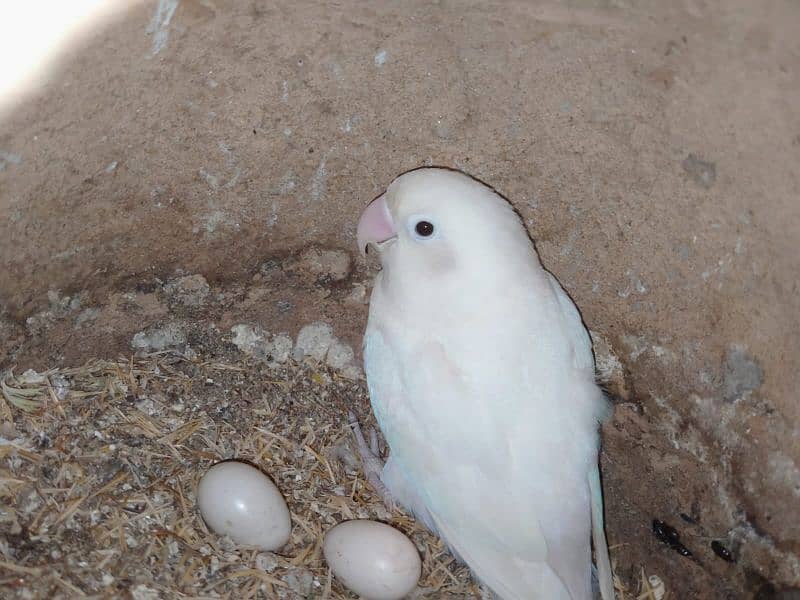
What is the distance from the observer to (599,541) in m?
2.28

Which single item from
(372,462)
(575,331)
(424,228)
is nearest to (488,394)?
(575,331)

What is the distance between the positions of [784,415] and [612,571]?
0.84 meters

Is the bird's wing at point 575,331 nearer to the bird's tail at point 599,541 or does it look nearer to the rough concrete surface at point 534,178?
the rough concrete surface at point 534,178

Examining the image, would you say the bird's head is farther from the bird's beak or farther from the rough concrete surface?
the rough concrete surface

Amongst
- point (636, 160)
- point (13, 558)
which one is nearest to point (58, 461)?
point (13, 558)

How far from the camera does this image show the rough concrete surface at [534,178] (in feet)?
6.95

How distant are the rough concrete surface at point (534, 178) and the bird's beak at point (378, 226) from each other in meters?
0.40

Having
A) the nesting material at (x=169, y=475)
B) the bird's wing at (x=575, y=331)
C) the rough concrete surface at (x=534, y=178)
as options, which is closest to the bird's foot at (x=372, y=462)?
the nesting material at (x=169, y=475)

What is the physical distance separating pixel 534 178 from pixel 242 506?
146 cm

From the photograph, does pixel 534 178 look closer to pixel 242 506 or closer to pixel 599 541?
pixel 599 541

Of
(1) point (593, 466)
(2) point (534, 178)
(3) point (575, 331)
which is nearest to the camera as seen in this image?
(1) point (593, 466)

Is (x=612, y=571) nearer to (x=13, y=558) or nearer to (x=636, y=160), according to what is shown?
(x=636, y=160)

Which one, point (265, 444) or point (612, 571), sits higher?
point (265, 444)

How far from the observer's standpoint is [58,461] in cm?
229
